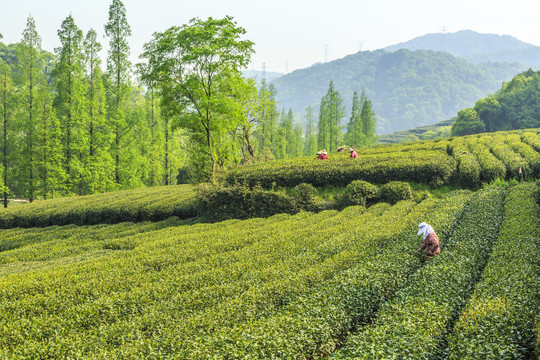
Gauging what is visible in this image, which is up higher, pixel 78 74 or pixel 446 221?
pixel 78 74

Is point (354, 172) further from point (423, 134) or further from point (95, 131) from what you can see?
point (423, 134)

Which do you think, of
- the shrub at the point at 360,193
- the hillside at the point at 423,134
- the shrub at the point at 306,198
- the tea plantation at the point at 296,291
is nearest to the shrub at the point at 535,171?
the tea plantation at the point at 296,291

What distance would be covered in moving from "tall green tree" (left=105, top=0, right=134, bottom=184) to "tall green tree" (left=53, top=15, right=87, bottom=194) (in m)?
3.56

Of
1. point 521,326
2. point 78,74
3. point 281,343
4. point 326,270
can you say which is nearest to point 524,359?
point 521,326

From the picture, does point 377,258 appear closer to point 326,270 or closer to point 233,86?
point 326,270

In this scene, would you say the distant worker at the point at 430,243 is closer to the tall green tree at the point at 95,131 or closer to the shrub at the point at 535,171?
the shrub at the point at 535,171

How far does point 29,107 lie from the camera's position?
3048cm

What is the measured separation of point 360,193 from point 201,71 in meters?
12.8

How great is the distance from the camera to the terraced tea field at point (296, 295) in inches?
206

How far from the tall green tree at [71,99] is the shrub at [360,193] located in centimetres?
2586

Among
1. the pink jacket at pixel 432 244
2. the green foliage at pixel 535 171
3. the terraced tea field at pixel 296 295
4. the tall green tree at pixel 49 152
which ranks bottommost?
the terraced tea field at pixel 296 295

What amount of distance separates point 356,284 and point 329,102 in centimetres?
5409

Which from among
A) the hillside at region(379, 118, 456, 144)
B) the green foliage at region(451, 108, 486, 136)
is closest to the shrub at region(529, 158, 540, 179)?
the green foliage at region(451, 108, 486, 136)

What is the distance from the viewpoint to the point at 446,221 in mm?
11898
